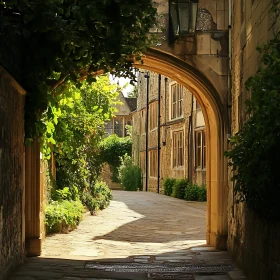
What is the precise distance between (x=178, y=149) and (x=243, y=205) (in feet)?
62.3

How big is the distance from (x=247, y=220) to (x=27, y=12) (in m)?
3.54

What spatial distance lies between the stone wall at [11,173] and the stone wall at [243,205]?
2607mm

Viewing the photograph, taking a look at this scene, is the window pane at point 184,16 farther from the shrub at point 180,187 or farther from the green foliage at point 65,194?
the shrub at point 180,187

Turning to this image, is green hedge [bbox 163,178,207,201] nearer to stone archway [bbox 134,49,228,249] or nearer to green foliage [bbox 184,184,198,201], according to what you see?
green foliage [bbox 184,184,198,201]

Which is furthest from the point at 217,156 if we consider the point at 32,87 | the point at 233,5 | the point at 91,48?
the point at 91,48

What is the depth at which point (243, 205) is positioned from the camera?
24.9 feet

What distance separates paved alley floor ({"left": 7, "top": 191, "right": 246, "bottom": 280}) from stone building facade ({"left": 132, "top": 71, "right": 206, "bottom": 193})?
7.71 m

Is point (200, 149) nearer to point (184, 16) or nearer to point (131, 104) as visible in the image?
point (184, 16)

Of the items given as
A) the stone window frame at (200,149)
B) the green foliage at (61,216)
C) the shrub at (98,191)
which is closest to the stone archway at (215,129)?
the green foliage at (61,216)

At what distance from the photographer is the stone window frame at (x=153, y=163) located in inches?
1236

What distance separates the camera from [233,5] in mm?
9203

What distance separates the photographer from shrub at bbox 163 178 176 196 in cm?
2678

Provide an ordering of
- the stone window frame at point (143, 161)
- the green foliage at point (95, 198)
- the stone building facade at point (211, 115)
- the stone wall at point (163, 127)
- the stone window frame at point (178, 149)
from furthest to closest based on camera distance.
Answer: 1. the stone window frame at point (143, 161)
2. the stone window frame at point (178, 149)
3. the stone wall at point (163, 127)
4. the green foliage at point (95, 198)
5. the stone building facade at point (211, 115)

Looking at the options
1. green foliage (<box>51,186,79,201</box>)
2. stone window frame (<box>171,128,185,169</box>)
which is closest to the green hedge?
stone window frame (<box>171,128,185,169</box>)
